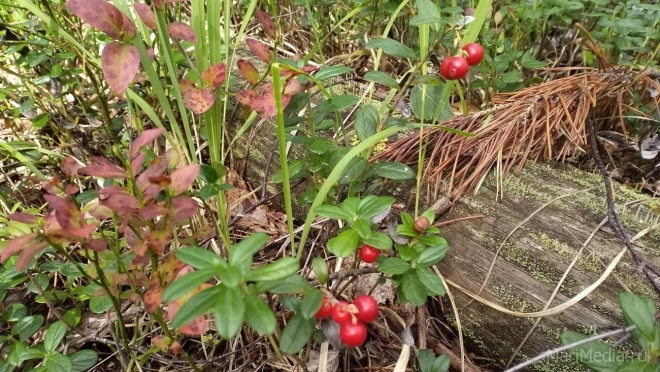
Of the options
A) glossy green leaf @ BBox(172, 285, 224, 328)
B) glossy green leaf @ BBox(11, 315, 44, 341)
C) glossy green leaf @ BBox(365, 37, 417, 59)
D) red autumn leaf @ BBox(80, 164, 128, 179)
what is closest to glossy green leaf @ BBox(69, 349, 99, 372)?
glossy green leaf @ BBox(11, 315, 44, 341)

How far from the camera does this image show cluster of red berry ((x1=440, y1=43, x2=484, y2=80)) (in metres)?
1.07

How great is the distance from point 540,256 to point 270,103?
0.86 meters

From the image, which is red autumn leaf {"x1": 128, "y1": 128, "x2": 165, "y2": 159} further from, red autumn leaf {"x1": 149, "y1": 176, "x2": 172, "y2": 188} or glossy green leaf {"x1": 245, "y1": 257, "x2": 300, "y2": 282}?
glossy green leaf {"x1": 245, "y1": 257, "x2": 300, "y2": 282}

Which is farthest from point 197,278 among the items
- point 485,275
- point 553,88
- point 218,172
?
point 553,88

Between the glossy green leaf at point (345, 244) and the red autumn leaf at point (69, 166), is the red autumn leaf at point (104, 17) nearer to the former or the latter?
the red autumn leaf at point (69, 166)

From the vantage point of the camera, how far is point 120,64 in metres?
1.06

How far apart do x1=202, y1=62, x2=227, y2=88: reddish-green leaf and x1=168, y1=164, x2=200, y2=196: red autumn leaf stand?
40 cm

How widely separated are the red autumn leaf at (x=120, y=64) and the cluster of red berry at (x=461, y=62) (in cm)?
73

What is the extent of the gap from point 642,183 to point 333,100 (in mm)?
1029

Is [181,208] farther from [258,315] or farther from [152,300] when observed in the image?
[258,315]

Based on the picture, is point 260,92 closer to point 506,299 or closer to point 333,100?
point 333,100

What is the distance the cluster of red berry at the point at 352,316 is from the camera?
0.89 meters

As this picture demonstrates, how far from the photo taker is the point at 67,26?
2012 millimetres

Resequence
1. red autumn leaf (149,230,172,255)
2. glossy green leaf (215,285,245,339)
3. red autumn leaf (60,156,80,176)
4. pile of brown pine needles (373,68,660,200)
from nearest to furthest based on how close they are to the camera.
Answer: glossy green leaf (215,285,245,339) → red autumn leaf (149,230,172,255) → red autumn leaf (60,156,80,176) → pile of brown pine needles (373,68,660,200)
